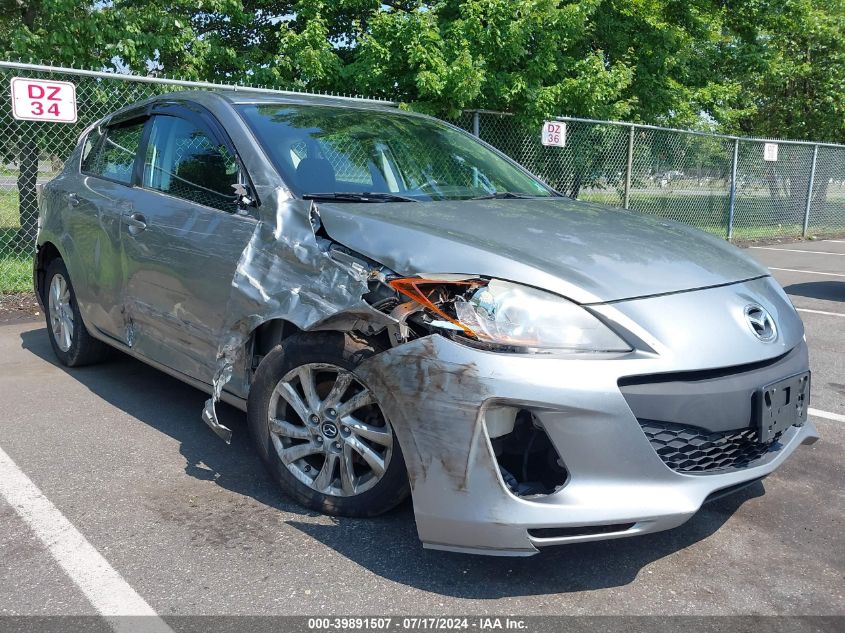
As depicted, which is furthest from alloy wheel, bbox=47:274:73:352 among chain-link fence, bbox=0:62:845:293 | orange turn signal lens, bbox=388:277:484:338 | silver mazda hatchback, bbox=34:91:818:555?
orange turn signal lens, bbox=388:277:484:338

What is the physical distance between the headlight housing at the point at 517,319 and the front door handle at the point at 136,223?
1969mm

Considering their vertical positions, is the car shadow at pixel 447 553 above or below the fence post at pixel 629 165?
below

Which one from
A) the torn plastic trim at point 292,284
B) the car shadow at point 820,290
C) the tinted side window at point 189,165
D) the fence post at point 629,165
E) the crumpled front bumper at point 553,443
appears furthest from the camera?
the fence post at point 629,165

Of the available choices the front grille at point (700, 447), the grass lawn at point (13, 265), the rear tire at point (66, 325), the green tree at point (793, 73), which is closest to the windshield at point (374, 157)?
the front grille at point (700, 447)

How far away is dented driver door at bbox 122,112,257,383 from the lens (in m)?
3.45

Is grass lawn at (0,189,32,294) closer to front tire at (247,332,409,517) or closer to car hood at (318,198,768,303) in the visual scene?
front tire at (247,332,409,517)

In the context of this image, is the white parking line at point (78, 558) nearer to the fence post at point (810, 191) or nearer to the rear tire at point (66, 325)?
→ the rear tire at point (66, 325)

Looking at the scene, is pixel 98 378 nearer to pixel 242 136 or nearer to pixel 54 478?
pixel 54 478

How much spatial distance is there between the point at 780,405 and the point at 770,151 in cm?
1338

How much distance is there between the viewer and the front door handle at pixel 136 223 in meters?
3.98

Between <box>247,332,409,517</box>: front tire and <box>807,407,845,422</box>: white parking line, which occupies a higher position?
<box>247,332,409,517</box>: front tire

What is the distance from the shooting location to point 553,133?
1006cm

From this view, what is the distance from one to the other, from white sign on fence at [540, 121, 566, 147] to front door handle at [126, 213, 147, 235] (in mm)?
6822

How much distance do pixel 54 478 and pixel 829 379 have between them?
475 cm
